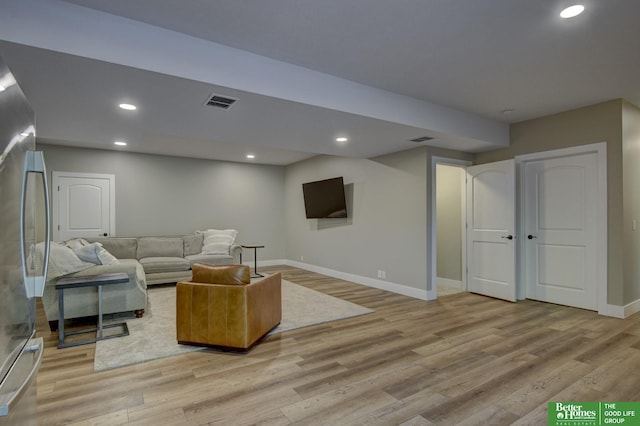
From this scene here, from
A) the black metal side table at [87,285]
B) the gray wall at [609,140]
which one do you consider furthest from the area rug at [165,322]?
the gray wall at [609,140]

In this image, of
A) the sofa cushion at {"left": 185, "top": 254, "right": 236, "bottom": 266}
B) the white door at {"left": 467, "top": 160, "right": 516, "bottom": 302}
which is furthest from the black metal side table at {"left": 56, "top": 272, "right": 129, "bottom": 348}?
the white door at {"left": 467, "top": 160, "right": 516, "bottom": 302}

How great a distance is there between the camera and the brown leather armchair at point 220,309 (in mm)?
2994

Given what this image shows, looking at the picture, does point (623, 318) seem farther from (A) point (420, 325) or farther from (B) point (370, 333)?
(B) point (370, 333)

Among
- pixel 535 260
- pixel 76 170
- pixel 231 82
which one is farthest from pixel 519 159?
pixel 76 170

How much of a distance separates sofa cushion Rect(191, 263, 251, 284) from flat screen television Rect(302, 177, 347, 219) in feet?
11.9

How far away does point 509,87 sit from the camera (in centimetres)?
364

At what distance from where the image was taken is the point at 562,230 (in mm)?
4578

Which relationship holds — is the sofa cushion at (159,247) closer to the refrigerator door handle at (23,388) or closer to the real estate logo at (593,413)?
the refrigerator door handle at (23,388)

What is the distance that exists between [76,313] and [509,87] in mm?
5394

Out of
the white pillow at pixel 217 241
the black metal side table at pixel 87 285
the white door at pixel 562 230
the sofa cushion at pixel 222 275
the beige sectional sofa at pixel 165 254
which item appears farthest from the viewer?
the white pillow at pixel 217 241

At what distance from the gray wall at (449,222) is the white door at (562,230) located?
1048mm

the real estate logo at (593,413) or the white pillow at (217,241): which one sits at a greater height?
the white pillow at (217,241)

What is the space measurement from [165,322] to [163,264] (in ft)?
7.42

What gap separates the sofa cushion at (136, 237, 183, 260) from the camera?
6410mm
